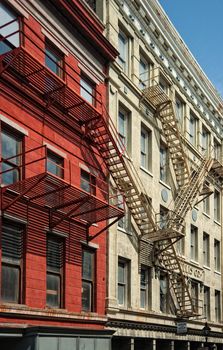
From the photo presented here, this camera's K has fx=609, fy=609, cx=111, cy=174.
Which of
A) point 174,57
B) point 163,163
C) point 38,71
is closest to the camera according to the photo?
point 38,71

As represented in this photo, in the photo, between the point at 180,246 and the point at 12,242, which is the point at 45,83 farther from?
the point at 180,246

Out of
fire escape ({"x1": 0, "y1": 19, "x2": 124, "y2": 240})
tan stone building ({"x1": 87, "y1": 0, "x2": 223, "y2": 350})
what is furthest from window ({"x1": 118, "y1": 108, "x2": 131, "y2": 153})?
fire escape ({"x1": 0, "y1": 19, "x2": 124, "y2": 240})

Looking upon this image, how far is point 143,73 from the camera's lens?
101ft

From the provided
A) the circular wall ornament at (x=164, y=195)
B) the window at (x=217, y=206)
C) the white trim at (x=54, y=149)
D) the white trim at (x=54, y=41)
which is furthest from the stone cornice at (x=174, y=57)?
the white trim at (x=54, y=149)

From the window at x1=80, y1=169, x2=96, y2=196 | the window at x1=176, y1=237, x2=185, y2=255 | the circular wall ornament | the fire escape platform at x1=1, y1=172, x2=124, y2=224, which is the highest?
the circular wall ornament

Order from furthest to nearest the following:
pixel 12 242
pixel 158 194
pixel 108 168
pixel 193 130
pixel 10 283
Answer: pixel 193 130 → pixel 158 194 → pixel 108 168 → pixel 12 242 → pixel 10 283

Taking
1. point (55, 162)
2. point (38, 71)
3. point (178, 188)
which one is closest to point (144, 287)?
point (178, 188)

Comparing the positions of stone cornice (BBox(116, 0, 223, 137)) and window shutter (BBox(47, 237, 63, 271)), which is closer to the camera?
window shutter (BBox(47, 237, 63, 271))

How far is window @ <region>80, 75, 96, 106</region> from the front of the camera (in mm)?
24419

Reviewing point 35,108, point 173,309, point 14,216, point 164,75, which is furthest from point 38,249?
point 164,75

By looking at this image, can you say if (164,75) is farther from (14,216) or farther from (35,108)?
(14,216)

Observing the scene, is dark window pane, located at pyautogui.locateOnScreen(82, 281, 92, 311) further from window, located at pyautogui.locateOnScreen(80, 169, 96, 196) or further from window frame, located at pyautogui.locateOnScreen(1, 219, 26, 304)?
window frame, located at pyautogui.locateOnScreen(1, 219, 26, 304)

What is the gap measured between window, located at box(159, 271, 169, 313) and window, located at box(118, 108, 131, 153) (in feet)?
22.6

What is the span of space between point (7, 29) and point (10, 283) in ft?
26.3
